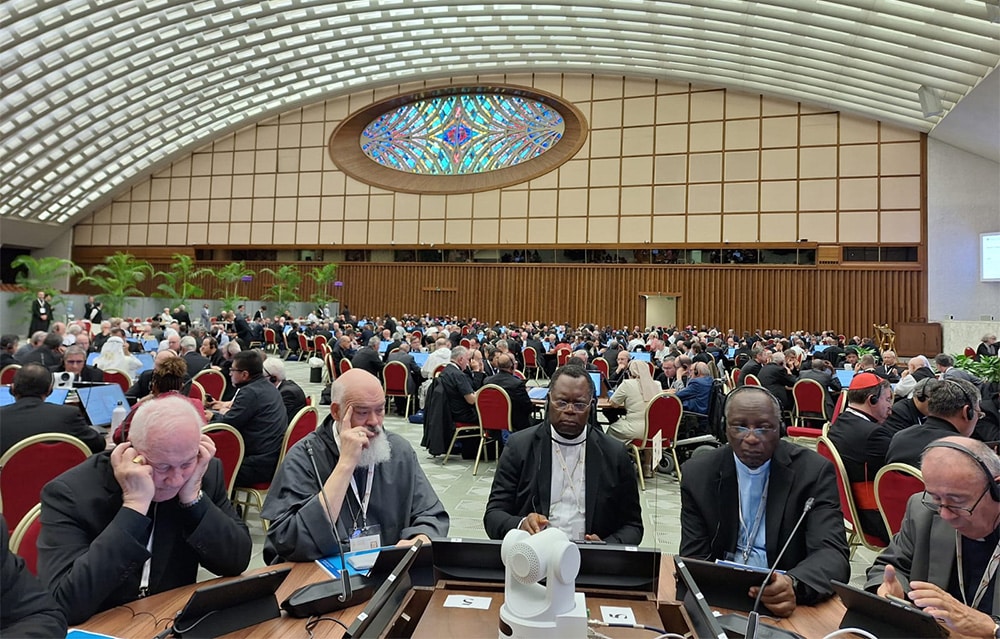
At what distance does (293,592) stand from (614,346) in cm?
964

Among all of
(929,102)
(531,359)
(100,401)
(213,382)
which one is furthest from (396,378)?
(929,102)

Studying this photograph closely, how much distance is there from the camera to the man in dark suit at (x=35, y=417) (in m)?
3.13

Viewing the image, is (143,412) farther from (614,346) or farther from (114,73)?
(114,73)

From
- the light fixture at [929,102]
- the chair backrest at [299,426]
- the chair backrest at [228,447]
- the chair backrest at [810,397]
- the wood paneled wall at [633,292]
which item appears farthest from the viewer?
the wood paneled wall at [633,292]

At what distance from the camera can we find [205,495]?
5.80 feet

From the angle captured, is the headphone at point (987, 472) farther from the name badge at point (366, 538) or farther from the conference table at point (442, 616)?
the name badge at point (366, 538)

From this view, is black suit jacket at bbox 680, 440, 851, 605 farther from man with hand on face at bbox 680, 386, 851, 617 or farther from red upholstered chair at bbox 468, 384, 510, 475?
red upholstered chair at bbox 468, 384, 510, 475

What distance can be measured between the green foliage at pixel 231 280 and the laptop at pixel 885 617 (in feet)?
70.1

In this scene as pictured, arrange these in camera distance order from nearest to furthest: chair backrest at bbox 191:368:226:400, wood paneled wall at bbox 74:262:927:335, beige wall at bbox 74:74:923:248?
chair backrest at bbox 191:368:226:400
wood paneled wall at bbox 74:262:927:335
beige wall at bbox 74:74:923:248

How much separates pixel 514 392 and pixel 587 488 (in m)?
3.41

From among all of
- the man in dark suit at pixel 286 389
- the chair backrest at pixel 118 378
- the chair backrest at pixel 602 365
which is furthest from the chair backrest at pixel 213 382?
the chair backrest at pixel 602 365

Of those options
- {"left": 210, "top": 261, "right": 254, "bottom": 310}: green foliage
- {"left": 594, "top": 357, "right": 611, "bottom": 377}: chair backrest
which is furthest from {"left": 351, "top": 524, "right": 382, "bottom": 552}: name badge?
{"left": 210, "top": 261, "right": 254, "bottom": 310}: green foliage

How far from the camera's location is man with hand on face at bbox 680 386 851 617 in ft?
6.57

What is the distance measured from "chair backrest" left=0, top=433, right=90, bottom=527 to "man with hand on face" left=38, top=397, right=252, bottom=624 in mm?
1341
